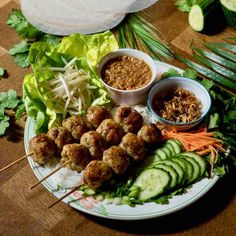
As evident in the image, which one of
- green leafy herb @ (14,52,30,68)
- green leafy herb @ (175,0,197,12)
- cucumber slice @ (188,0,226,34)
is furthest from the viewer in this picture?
green leafy herb @ (175,0,197,12)

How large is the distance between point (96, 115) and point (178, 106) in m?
0.66

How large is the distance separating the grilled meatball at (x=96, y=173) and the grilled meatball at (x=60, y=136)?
300 millimetres

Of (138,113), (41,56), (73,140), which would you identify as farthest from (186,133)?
(41,56)

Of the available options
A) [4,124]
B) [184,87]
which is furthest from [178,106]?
[4,124]

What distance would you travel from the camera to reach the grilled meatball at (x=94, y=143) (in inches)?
119

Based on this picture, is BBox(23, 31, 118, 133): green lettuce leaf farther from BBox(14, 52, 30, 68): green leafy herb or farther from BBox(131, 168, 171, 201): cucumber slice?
BBox(131, 168, 171, 201): cucumber slice

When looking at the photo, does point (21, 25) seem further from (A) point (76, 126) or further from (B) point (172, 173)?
(B) point (172, 173)

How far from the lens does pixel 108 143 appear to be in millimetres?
3107

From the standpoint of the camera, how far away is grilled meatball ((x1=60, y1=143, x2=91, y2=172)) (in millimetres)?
2947

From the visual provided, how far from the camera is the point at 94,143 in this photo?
3.02 metres

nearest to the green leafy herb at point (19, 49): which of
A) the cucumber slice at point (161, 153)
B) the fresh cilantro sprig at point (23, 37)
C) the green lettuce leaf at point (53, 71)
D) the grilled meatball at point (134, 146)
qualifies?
the fresh cilantro sprig at point (23, 37)

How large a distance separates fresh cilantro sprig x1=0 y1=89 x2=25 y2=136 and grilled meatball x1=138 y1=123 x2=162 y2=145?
3.44ft

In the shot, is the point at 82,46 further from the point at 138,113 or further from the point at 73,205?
the point at 73,205

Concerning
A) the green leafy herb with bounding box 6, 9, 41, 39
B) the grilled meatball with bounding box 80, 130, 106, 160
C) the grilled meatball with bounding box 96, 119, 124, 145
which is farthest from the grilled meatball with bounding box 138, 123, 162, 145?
the green leafy herb with bounding box 6, 9, 41, 39
